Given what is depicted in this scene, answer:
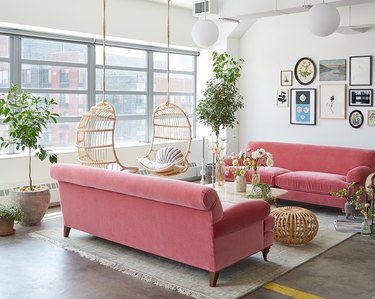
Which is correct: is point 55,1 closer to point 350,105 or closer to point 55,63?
point 55,63

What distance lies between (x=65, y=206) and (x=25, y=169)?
1.57 metres

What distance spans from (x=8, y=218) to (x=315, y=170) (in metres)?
4.31

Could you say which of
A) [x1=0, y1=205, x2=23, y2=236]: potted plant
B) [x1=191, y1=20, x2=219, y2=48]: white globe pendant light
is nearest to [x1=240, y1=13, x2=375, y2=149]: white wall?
[x1=191, y1=20, x2=219, y2=48]: white globe pendant light

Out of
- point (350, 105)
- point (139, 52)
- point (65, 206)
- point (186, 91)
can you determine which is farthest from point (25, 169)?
point (350, 105)

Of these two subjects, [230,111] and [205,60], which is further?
[205,60]

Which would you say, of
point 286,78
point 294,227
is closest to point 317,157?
point 286,78

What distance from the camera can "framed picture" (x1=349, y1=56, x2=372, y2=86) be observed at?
23.7 ft

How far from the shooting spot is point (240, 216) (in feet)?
13.1

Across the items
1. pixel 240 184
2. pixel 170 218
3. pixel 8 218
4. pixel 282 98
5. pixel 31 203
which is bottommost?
pixel 8 218

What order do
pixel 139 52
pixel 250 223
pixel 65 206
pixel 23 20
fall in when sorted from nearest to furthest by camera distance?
1. pixel 250 223
2. pixel 65 206
3. pixel 23 20
4. pixel 139 52

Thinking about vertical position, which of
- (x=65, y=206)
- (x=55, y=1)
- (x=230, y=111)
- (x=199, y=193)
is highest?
(x=55, y=1)

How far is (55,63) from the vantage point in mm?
7078

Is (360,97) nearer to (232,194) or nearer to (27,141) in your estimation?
(232,194)

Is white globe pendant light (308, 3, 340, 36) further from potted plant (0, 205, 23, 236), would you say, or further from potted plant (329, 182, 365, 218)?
potted plant (0, 205, 23, 236)
